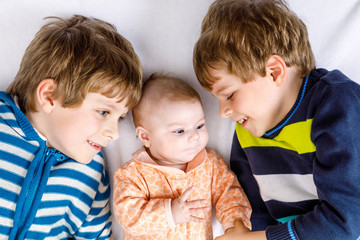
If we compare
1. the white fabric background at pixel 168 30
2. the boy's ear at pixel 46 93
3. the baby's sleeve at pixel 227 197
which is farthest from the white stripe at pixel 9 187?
the baby's sleeve at pixel 227 197

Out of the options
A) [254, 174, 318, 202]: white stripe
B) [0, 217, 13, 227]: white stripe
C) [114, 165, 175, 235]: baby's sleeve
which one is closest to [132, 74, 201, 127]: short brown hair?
[114, 165, 175, 235]: baby's sleeve

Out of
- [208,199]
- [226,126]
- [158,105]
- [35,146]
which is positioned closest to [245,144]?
[226,126]

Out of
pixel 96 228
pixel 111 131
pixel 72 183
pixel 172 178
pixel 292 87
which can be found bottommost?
pixel 96 228

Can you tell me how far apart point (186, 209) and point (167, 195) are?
0.11 metres

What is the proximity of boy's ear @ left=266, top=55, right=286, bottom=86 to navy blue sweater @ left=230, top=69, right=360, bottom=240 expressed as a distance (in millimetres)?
82

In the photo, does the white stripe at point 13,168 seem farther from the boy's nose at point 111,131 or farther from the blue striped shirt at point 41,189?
the boy's nose at point 111,131

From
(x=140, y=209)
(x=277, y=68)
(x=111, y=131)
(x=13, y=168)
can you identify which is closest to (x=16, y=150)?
(x=13, y=168)

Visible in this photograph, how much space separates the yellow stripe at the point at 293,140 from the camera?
997mm

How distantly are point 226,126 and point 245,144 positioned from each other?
113mm

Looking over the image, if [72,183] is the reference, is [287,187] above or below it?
above

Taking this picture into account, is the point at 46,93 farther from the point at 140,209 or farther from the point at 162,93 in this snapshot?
the point at 140,209

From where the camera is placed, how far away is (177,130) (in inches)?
44.1

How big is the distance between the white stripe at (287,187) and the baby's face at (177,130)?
0.81 feet

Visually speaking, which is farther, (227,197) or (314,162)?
(227,197)
